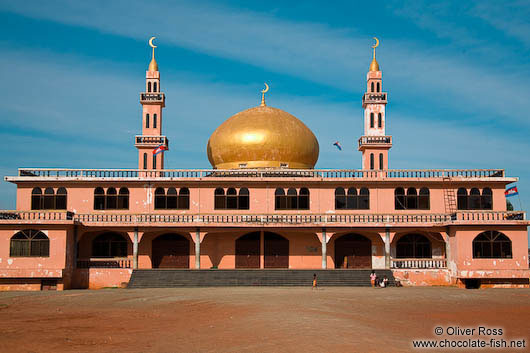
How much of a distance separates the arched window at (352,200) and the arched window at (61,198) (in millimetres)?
17960

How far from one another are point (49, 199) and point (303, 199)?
1606cm

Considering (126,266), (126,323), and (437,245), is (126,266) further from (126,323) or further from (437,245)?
(437,245)

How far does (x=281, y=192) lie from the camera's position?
37.3 m

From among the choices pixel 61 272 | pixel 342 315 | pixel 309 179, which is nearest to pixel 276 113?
pixel 309 179

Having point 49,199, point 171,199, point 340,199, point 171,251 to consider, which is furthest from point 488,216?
point 49,199

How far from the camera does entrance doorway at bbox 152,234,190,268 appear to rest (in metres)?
37.2

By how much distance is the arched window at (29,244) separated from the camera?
32906 mm

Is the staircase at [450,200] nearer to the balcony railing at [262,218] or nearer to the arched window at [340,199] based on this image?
the balcony railing at [262,218]

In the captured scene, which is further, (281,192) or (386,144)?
(386,144)

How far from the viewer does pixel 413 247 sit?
3722 cm

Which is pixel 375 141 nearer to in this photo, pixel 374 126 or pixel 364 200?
pixel 374 126

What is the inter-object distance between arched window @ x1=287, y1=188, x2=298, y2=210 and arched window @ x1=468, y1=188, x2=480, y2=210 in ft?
36.2

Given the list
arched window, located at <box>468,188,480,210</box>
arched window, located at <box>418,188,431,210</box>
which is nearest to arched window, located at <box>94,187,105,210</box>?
arched window, located at <box>418,188,431,210</box>

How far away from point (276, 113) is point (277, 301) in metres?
20.9
